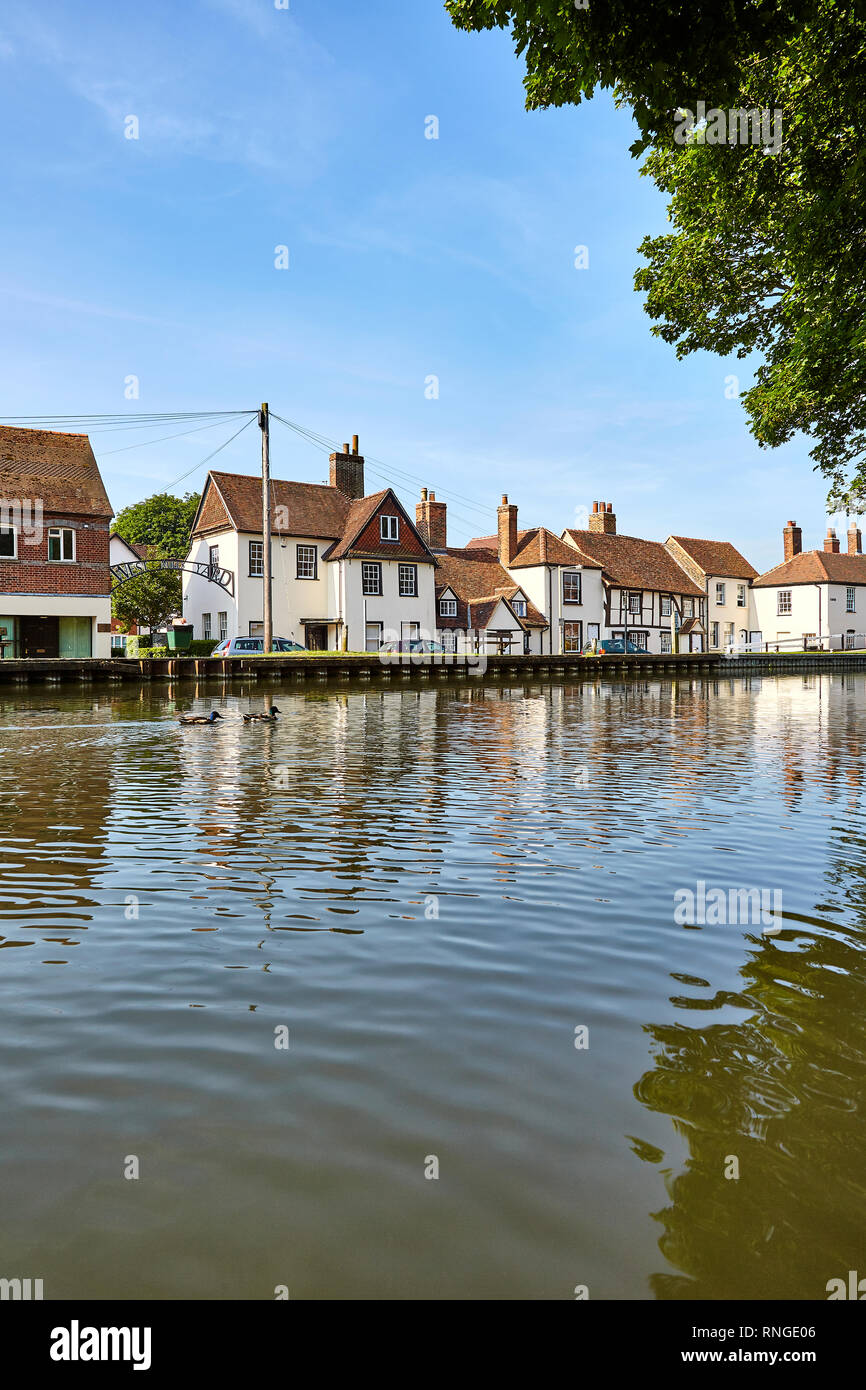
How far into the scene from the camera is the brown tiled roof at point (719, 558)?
3246 inches

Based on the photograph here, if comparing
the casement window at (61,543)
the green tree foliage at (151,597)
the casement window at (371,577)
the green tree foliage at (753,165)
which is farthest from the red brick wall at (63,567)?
the green tree foliage at (753,165)

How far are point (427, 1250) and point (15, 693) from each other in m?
33.9

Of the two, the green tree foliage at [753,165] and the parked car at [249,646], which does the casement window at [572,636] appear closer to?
the parked car at [249,646]

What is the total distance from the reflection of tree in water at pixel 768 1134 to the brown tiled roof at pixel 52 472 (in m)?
42.2

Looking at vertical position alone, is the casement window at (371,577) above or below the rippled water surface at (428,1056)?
above

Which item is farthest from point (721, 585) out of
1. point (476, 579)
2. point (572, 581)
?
point (476, 579)

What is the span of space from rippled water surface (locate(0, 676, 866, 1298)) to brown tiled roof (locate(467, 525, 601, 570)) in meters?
57.9

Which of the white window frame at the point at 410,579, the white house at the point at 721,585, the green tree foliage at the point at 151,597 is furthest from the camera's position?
the white house at the point at 721,585

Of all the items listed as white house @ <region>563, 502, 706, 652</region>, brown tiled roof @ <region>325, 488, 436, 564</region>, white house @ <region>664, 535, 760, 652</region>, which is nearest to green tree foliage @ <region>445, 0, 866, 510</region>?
brown tiled roof @ <region>325, 488, 436, 564</region>

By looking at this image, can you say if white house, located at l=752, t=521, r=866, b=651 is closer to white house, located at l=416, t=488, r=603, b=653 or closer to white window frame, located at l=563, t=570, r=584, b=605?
white house, located at l=416, t=488, r=603, b=653

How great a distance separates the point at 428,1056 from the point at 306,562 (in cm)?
5167

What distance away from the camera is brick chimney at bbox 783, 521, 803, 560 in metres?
87.9

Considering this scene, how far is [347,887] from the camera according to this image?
23.7 ft

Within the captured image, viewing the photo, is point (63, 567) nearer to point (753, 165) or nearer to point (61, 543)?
point (61, 543)
